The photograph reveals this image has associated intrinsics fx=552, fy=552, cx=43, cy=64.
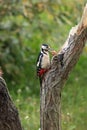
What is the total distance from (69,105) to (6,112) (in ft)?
9.32

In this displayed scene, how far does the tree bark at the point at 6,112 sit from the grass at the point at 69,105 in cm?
123

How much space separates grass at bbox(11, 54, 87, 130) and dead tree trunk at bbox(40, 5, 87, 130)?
953 millimetres

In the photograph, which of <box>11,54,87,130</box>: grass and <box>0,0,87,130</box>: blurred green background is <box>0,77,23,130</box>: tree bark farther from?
<box>0,0,87,130</box>: blurred green background

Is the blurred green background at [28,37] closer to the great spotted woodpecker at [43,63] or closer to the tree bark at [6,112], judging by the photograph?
the great spotted woodpecker at [43,63]

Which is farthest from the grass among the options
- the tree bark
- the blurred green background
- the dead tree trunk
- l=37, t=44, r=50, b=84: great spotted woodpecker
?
the tree bark

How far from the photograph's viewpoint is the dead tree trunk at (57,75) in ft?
14.9

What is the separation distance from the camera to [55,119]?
4.69m

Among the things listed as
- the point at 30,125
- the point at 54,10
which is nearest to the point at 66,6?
the point at 54,10

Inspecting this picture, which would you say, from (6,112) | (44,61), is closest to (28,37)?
(44,61)

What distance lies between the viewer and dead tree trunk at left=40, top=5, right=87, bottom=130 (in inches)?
179

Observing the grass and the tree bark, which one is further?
the grass

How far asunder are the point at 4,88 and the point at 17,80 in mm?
3692

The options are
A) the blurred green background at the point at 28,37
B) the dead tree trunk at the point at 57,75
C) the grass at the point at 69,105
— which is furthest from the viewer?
the blurred green background at the point at 28,37

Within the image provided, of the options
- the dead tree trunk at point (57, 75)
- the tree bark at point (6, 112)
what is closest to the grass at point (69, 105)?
the dead tree trunk at point (57, 75)
